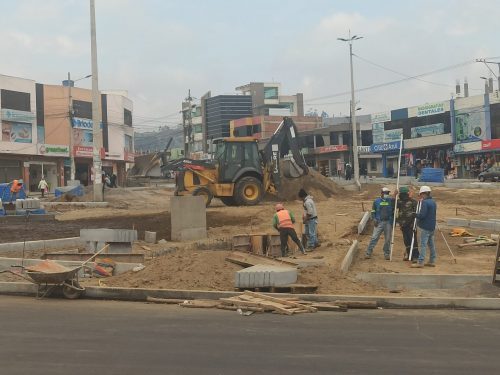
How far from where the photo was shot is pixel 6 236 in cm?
1852

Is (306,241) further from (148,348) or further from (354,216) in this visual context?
(148,348)

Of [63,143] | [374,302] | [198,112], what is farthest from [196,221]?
[198,112]

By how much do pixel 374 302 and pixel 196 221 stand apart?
9463mm

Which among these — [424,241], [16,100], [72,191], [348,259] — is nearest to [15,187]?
[72,191]

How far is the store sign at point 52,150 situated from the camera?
5392cm

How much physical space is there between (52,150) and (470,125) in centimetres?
3993

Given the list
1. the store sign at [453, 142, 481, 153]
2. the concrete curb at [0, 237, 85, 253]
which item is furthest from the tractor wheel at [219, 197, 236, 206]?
the store sign at [453, 142, 481, 153]

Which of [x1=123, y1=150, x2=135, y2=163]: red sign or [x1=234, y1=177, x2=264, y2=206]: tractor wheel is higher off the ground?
[x1=123, y1=150, x2=135, y2=163]: red sign

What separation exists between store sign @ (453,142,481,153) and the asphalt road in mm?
48562

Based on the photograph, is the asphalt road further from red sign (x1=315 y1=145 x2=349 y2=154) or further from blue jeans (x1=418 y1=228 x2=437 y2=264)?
red sign (x1=315 y1=145 x2=349 y2=154)

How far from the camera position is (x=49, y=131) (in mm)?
55812

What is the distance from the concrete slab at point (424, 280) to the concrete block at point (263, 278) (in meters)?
1.92

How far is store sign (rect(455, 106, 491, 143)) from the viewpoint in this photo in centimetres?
5353

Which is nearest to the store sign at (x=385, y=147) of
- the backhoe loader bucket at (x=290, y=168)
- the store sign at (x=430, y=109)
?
the store sign at (x=430, y=109)
